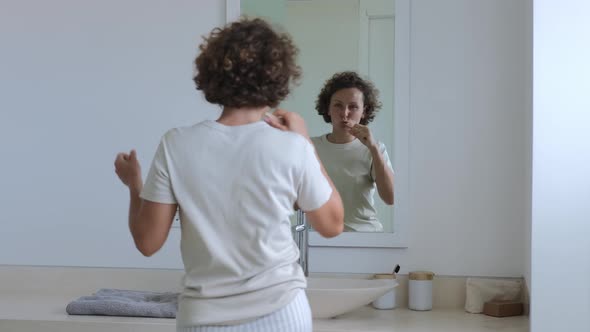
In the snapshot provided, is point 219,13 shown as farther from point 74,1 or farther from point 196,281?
Answer: point 196,281

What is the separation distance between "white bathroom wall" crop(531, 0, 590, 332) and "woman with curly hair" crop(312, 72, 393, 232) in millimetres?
634

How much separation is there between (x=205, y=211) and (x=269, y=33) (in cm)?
35

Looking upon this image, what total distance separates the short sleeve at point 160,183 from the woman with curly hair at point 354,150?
125 centimetres

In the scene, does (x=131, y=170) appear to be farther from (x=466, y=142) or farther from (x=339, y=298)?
(x=466, y=142)

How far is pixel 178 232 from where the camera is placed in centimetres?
280

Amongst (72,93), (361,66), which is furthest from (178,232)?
(361,66)

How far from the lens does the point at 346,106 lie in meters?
2.73

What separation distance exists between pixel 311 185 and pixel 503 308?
48.4 inches

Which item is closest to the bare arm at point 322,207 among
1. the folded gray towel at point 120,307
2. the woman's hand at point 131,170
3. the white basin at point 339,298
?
the woman's hand at point 131,170

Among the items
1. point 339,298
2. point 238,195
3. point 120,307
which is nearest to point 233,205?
point 238,195

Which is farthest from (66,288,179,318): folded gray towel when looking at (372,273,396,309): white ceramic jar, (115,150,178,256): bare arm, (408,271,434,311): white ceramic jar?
(115,150,178,256): bare arm

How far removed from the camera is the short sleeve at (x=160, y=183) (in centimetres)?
149

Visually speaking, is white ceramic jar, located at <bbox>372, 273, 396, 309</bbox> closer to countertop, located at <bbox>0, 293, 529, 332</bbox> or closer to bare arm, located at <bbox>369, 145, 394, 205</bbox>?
countertop, located at <bbox>0, 293, 529, 332</bbox>

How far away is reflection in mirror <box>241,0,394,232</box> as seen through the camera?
8.84ft
